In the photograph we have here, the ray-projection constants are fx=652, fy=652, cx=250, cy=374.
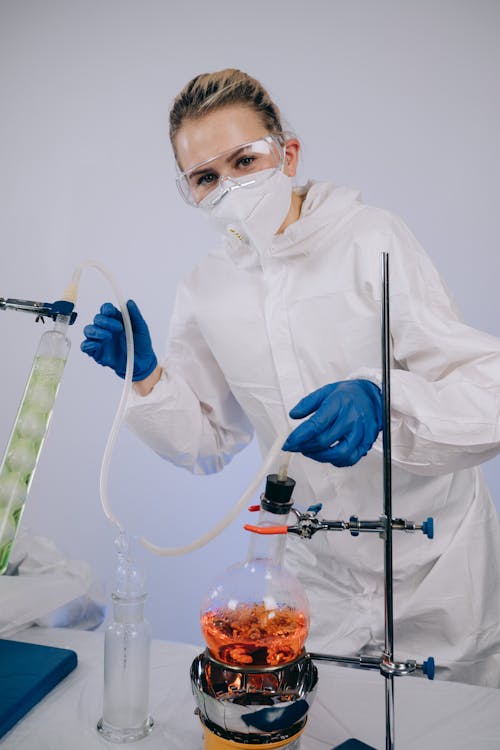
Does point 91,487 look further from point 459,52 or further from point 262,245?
point 459,52

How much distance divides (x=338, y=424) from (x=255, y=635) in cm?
36

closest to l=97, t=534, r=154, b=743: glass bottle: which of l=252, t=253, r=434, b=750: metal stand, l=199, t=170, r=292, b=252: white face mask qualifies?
l=252, t=253, r=434, b=750: metal stand

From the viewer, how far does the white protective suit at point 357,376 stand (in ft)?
4.07

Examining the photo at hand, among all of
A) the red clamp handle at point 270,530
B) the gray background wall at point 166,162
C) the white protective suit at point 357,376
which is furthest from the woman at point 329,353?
the gray background wall at point 166,162

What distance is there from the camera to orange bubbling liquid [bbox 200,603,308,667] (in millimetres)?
756

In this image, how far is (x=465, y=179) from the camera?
7.18 feet

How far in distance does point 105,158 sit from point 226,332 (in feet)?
4.38

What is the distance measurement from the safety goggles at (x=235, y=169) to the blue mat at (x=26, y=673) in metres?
0.93

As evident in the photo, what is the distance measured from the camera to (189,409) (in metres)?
1.55

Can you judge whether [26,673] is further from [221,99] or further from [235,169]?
[221,99]

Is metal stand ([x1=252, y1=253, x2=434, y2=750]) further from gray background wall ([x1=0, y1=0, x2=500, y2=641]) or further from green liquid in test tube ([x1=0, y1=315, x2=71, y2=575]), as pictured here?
gray background wall ([x1=0, y1=0, x2=500, y2=641])

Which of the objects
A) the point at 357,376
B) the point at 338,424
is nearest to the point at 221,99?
the point at 357,376

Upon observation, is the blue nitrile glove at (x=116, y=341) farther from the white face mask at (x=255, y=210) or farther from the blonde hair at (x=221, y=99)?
the blonde hair at (x=221, y=99)

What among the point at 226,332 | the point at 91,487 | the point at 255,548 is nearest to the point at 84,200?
the point at 91,487
